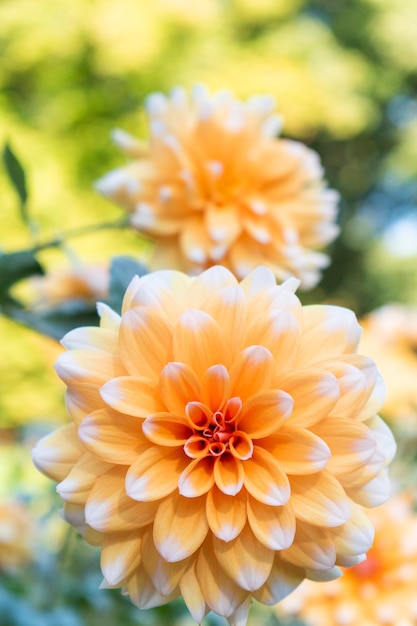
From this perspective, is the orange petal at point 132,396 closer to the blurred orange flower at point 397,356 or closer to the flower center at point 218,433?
the flower center at point 218,433

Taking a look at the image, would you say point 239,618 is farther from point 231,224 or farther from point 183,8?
point 183,8

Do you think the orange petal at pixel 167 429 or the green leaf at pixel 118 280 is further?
the green leaf at pixel 118 280

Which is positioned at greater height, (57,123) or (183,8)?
(183,8)

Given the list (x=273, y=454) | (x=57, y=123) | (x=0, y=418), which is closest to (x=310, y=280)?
(x=273, y=454)

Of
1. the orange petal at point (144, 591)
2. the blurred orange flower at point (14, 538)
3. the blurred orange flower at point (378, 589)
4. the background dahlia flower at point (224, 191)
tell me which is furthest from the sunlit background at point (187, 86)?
the orange petal at point (144, 591)

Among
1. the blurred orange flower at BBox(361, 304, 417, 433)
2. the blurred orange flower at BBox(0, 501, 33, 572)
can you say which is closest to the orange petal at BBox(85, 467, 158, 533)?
the blurred orange flower at BBox(0, 501, 33, 572)

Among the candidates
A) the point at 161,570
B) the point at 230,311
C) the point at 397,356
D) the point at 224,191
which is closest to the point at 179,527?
the point at 161,570

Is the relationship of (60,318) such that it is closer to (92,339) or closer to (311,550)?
(92,339)
